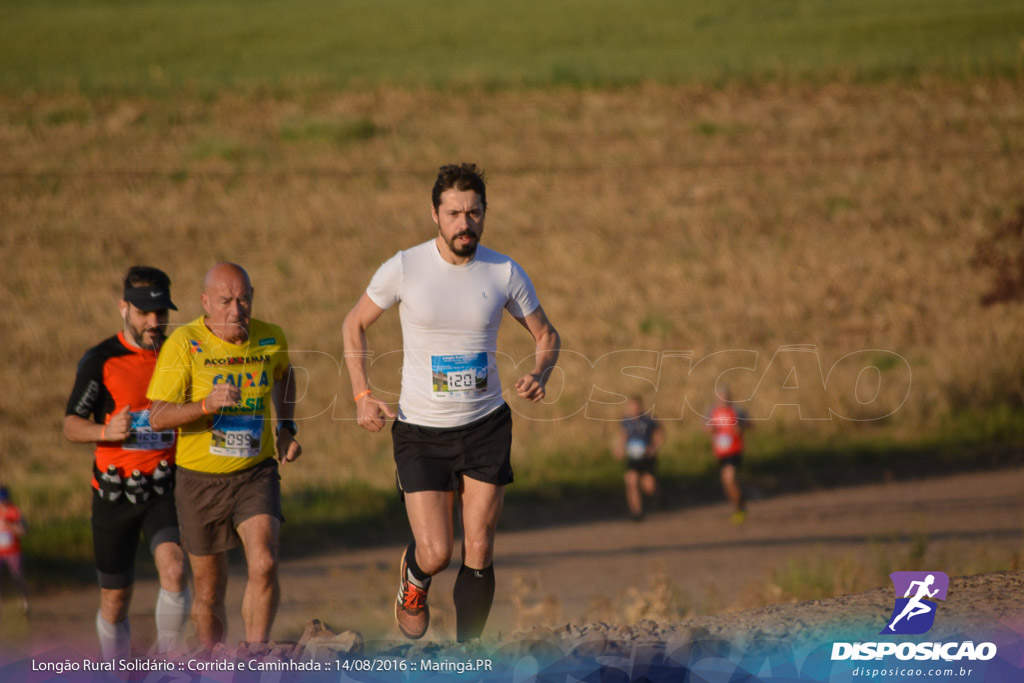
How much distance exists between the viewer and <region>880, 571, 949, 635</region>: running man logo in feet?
16.8

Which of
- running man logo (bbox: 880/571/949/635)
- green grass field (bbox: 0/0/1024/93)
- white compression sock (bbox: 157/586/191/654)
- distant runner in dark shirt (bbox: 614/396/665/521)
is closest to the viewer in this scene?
running man logo (bbox: 880/571/949/635)

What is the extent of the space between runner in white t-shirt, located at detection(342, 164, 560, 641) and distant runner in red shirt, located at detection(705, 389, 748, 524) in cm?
761

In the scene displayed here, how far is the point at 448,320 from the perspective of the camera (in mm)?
5160

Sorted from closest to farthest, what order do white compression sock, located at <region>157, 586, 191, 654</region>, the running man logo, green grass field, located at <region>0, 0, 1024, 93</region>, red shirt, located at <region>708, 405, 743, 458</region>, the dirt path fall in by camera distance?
the running man logo
white compression sock, located at <region>157, 586, 191, 654</region>
the dirt path
red shirt, located at <region>708, 405, 743, 458</region>
green grass field, located at <region>0, 0, 1024, 93</region>

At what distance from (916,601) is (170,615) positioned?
12.5 ft

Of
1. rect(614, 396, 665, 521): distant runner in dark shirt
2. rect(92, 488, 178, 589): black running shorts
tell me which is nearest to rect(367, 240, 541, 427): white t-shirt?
rect(92, 488, 178, 589): black running shorts

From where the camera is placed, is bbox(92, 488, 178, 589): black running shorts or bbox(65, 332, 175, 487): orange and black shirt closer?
bbox(65, 332, 175, 487): orange and black shirt

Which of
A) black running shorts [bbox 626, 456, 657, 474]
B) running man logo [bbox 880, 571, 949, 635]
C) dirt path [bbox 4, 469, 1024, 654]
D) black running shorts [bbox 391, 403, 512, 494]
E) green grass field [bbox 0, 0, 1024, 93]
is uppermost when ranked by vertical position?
green grass field [bbox 0, 0, 1024, 93]

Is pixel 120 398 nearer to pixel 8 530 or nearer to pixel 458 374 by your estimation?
pixel 458 374

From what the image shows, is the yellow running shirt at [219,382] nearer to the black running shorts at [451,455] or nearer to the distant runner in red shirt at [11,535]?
the black running shorts at [451,455]

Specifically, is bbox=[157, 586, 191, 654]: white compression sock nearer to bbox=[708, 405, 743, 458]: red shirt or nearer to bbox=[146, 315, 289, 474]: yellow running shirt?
bbox=[146, 315, 289, 474]: yellow running shirt

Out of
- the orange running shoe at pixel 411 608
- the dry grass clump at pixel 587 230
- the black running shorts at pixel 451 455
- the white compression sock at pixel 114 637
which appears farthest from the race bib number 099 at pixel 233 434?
the dry grass clump at pixel 587 230

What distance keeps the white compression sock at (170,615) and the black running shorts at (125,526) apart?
27 cm

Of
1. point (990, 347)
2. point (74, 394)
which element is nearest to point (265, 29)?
point (990, 347)
